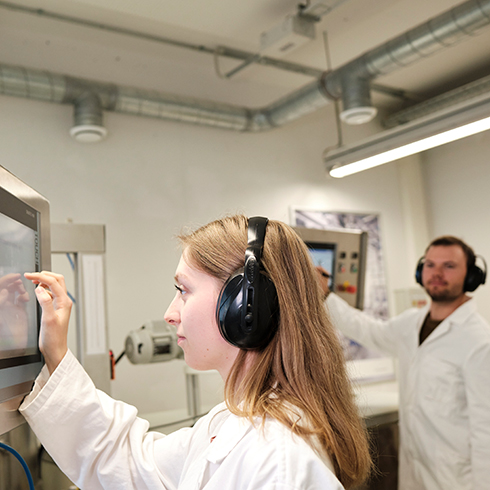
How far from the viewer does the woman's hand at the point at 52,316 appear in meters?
0.91

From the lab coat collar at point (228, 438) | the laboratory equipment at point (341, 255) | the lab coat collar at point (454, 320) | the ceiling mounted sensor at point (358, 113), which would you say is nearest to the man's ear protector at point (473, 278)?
the lab coat collar at point (454, 320)

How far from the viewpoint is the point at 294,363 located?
0.89 metres

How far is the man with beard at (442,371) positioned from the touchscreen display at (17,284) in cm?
135

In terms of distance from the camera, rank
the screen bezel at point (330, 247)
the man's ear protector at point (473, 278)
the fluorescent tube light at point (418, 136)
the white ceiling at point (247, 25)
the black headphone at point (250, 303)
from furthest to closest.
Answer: the white ceiling at point (247, 25), the man's ear protector at point (473, 278), the screen bezel at point (330, 247), the fluorescent tube light at point (418, 136), the black headphone at point (250, 303)

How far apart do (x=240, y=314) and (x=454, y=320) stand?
175 centimetres

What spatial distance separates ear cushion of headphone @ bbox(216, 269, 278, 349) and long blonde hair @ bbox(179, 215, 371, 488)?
21mm

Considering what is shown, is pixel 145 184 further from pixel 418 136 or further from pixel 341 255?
pixel 418 136

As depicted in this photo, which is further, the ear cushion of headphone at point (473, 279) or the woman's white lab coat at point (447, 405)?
the ear cushion of headphone at point (473, 279)

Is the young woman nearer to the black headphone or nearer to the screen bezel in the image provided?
the black headphone

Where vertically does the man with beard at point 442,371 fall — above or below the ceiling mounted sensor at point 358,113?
below

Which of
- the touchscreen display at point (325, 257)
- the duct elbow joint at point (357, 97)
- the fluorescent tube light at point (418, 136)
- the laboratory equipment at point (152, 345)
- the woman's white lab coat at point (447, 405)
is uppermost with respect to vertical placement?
the duct elbow joint at point (357, 97)

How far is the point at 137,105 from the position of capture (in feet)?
9.73

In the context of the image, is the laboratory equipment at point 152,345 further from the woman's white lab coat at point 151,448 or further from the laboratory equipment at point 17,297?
the laboratory equipment at point 17,297

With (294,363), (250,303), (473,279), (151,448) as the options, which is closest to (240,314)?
(250,303)
